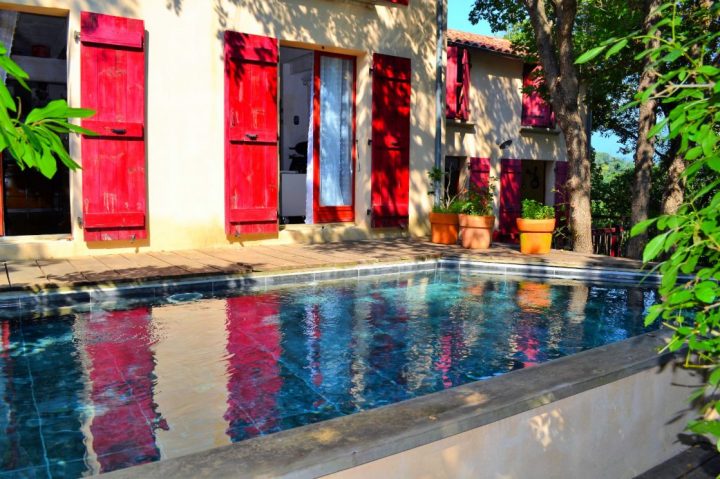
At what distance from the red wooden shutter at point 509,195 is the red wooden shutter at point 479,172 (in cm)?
56

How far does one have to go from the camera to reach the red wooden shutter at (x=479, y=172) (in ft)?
41.4

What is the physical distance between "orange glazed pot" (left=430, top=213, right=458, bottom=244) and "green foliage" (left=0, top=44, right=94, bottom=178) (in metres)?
7.77

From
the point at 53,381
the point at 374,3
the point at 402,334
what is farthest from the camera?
the point at 374,3

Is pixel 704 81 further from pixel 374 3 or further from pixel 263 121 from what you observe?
pixel 374 3

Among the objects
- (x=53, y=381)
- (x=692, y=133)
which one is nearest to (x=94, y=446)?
(x=53, y=381)

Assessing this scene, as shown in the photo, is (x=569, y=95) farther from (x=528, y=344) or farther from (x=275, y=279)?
(x=528, y=344)

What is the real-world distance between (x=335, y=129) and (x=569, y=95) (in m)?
3.32

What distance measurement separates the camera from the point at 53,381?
136 inches

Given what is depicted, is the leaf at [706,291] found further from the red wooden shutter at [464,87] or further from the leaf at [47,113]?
the red wooden shutter at [464,87]

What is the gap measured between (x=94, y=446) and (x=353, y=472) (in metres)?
1.32

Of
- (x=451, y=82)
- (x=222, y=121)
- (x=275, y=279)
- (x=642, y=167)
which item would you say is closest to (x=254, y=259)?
(x=275, y=279)

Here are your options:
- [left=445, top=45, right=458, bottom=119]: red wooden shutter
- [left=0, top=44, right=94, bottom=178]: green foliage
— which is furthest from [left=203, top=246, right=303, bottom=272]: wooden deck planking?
[left=445, top=45, right=458, bottom=119]: red wooden shutter

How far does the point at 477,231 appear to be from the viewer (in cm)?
847

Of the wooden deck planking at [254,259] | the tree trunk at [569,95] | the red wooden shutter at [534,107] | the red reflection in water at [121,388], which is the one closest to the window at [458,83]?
the red wooden shutter at [534,107]
